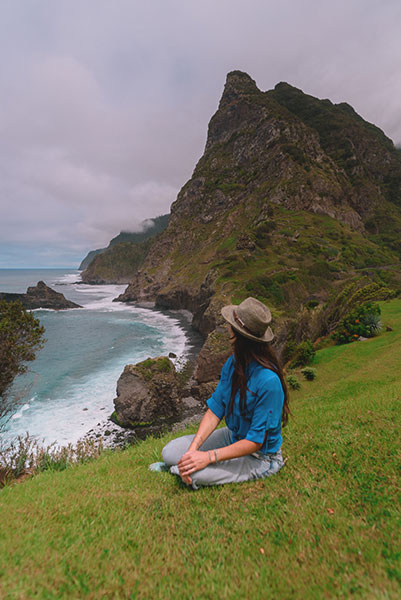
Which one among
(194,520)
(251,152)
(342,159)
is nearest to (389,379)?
(194,520)

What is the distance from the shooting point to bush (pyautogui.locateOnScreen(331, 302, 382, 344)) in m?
14.9

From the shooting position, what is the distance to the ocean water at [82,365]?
670 inches

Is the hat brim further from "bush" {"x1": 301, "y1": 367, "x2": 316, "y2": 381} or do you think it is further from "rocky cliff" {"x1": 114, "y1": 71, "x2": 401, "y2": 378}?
"rocky cliff" {"x1": 114, "y1": 71, "x2": 401, "y2": 378}

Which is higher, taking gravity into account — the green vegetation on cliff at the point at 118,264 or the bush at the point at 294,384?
the green vegetation on cliff at the point at 118,264

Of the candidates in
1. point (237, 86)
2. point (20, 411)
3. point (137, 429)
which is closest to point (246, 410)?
point (137, 429)

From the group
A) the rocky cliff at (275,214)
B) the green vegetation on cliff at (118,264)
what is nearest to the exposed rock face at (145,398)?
the rocky cliff at (275,214)

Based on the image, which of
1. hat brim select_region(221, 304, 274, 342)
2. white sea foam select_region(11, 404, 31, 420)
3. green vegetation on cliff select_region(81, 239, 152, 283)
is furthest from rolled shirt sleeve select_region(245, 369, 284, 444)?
green vegetation on cliff select_region(81, 239, 152, 283)

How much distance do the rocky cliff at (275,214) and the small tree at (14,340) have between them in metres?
21.5

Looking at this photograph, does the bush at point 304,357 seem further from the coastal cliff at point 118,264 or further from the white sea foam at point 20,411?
the coastal cliff at point 118,264

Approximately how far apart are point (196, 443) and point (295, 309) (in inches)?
1082

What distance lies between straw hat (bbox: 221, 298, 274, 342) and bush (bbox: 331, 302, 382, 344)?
15.5 meters

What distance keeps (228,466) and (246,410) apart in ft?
2.42

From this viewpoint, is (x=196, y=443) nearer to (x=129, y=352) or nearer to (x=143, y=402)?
(x=143, y=402)

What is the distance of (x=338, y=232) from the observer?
52531mm
